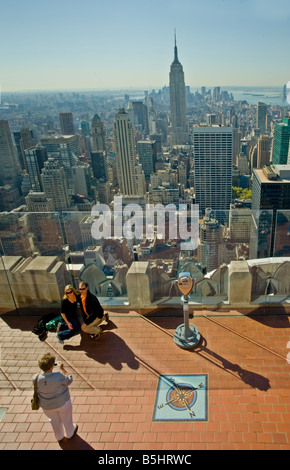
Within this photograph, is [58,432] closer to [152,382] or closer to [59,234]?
[152,382]

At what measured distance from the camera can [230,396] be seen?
3.06 metres

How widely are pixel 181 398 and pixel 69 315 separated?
1.49 m

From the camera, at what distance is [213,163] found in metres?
69.9

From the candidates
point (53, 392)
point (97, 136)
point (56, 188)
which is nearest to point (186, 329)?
point (53, 392)

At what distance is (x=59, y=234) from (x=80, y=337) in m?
1.31

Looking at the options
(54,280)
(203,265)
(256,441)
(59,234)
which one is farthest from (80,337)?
(256,441)

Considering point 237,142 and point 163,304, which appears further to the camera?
point 237,142

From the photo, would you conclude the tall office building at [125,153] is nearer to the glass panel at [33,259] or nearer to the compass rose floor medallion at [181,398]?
the glass panel at [33,259]

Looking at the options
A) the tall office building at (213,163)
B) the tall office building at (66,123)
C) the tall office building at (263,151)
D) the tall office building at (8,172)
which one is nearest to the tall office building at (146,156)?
the tall office building at (66,123)

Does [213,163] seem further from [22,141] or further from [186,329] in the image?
[186,329]

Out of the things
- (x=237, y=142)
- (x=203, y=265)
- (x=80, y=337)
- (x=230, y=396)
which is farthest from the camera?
(x=237, y=142)

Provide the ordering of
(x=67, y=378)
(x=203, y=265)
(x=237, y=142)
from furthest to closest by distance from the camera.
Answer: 1. (x=237, y=142)
2. (x=203, y=265)
3. (x=67, y=378)

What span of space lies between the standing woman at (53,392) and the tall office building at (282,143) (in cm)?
7450

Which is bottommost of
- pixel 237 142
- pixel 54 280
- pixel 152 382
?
pixel 237 142
